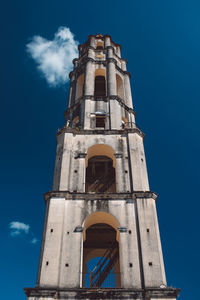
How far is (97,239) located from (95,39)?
96.1ft

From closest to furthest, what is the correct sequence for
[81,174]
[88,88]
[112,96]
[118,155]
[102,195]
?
[102,195] < [81,174] < [118,155] < [112,96] < [88,88]

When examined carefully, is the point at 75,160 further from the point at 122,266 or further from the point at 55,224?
the point at 122,266

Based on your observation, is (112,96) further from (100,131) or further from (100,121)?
(100,131)

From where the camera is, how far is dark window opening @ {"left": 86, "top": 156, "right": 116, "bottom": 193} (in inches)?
1093

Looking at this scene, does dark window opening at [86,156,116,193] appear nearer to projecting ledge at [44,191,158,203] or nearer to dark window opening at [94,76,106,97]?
projecting ledge at [44,191,158,203]

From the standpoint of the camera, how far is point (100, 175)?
29375mm

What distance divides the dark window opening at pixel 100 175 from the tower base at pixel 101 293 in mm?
10505

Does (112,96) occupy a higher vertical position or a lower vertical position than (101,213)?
higher

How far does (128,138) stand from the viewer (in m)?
27.4

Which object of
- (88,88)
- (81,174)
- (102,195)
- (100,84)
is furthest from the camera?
(100,84)

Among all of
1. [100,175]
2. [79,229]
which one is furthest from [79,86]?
[79,229]

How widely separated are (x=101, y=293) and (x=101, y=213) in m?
5.50

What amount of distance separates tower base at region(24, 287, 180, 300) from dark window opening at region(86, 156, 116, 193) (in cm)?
1051

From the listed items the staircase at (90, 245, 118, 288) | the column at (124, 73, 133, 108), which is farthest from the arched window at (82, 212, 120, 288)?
the column at (124, 73, 133, 108)
